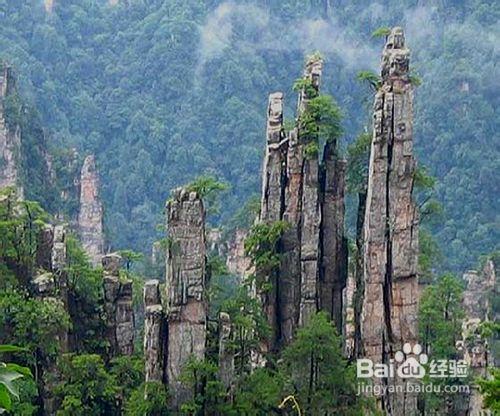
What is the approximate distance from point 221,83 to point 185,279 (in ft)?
154

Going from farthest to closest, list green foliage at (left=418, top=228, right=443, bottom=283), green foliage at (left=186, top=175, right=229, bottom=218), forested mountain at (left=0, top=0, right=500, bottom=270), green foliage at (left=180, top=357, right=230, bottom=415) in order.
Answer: forested mountain at (left=0, top=0, right=500, bottom=270)
green foliage at (left=418, top=228, right=443, bottom=283)
green foliage at (left=186, top=175, right=229, bottom=218)
green foliage at (left=180, top=357, right=230, bottom=415)

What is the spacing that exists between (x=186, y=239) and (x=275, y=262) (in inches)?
111

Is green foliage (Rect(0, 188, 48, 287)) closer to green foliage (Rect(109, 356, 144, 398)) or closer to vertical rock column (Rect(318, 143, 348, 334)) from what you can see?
green foliage (Rect(109, 356, 144, 398))

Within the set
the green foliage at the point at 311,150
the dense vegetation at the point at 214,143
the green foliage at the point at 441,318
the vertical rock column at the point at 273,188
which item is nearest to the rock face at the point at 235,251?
the dense vegetation at the point at 214,143

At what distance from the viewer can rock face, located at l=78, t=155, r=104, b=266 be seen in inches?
2130

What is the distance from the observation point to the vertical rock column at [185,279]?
26.5 metres

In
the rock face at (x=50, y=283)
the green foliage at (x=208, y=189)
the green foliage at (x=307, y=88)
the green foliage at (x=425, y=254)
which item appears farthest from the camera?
the green foliage at (x=425, y=254)

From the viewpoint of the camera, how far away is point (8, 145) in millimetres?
52625

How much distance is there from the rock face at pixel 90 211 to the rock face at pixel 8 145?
3.90 metres

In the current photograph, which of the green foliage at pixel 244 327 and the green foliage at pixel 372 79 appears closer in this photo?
the green foliage at pixel 244 327

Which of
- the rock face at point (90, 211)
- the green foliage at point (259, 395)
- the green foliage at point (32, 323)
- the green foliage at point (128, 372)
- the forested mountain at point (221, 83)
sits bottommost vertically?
the green foliage at point (259, 395)

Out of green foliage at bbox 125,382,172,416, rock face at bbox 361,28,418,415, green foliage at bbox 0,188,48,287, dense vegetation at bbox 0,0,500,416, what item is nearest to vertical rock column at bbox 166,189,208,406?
dense vegetation at bbox 0,0,500,416

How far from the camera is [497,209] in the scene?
196 ft

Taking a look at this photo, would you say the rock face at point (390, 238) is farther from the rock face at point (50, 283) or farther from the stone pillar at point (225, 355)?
the rock face at point (50, 283)
